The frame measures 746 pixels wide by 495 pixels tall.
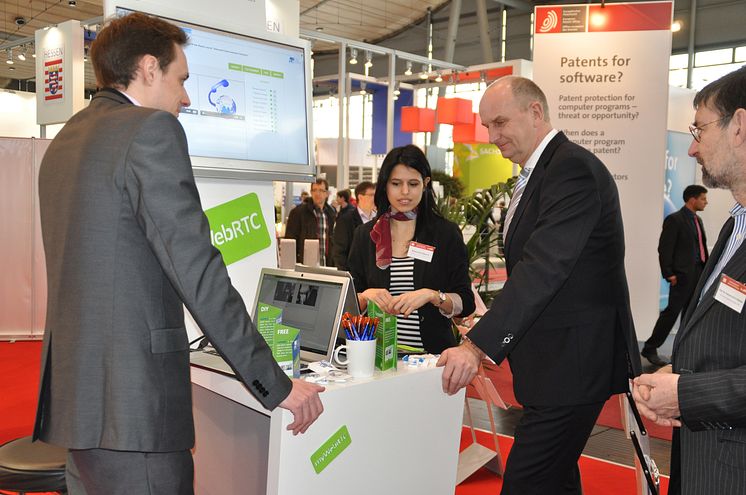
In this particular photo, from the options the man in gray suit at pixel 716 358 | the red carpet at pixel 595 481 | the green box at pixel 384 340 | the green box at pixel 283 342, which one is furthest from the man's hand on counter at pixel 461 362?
the red carpet at pixel 595 481

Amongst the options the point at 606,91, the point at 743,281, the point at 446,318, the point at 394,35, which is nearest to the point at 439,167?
the point at 394,35

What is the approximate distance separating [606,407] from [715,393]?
3.88 metres

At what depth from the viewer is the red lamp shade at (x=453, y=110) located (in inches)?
400

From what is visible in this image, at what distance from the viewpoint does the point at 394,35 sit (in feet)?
65.5

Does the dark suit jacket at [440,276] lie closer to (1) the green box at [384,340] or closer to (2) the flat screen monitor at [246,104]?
(2) the flat screen monitor at [246,104]

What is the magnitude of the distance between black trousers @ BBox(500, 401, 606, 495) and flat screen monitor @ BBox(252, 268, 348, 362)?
605 millimetres

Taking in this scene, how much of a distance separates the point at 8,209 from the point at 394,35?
14862 millimetres

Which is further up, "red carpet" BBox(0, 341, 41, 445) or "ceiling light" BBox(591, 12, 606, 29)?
"ceiling light" BBox(591, 12, 606, 29)

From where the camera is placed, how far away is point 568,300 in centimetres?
191

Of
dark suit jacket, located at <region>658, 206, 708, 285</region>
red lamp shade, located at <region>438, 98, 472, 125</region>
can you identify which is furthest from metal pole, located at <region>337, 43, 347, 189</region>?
dark suit jacket, located at <region>658, 206, 708, 285</region>

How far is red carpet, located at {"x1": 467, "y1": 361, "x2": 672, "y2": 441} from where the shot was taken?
4457 millimetres

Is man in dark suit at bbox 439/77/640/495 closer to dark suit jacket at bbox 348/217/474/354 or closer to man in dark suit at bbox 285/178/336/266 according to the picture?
dark suit jacket at bbox 348/217/474/354

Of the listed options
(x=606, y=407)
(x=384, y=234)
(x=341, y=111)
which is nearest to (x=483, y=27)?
(x=341, y=111)

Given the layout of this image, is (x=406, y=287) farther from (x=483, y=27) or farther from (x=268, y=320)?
(x=483, y=27)
